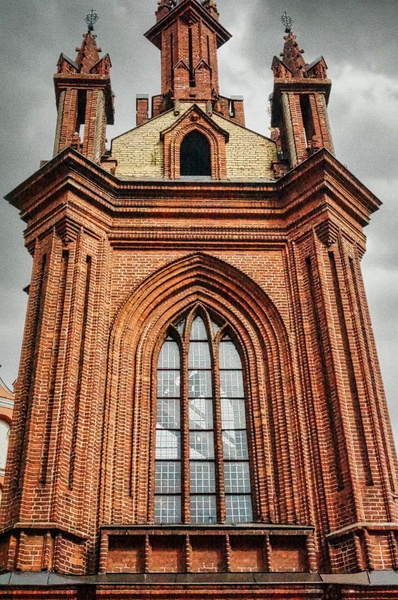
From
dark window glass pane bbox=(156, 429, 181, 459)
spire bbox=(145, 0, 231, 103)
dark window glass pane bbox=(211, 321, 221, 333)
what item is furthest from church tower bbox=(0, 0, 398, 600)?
spire bbox=(145, 0, 231, 103)

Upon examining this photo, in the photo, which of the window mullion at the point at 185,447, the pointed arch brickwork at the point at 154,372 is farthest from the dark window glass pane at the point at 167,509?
the pointed arch brickwork at the point at 154,372

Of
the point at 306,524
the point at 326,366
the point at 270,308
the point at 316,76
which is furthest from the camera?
the point at 316,76

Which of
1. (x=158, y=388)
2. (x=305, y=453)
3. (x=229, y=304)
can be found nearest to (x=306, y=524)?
(x=305, y=453)

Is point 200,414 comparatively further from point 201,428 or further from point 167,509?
point 167,509

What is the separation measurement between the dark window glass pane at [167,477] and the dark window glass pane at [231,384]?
1753mm

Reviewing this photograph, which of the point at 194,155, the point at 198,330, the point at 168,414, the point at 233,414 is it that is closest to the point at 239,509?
the point at 233,414

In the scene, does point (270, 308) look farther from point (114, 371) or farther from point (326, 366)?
point (114, 371)

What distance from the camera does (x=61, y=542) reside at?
1151 cm

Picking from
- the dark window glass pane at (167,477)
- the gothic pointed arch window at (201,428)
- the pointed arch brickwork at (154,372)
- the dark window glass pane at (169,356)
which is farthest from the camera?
the dark window glass pane at (169,356)

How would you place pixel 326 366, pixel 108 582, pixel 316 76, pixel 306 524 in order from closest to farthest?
1. pixel 108 582
2. pixel 306 524
3. pixel 326 366
4. pixel 316 76

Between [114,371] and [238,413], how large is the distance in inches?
96.6

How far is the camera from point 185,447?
1386 cm

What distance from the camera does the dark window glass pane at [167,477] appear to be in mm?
13445

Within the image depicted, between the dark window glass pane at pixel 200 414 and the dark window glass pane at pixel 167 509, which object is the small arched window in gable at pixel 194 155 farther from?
the dark window glass pane at pixel 167 509
